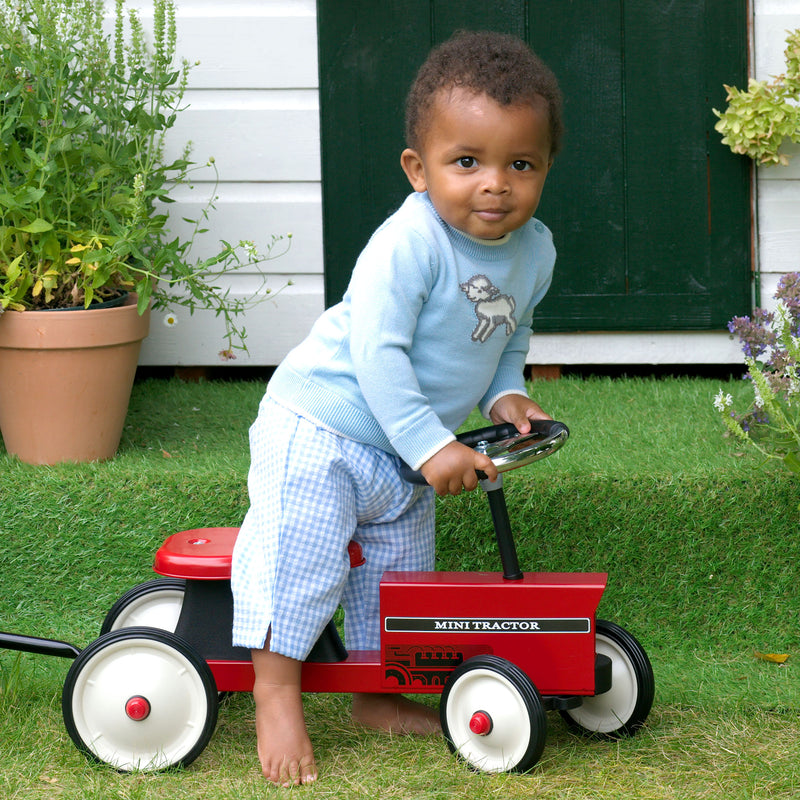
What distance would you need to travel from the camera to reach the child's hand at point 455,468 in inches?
75.7

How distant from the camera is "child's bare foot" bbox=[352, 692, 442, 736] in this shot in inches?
86.8

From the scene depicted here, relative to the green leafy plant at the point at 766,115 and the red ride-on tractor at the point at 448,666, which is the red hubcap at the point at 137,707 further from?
the green leafy plant at the point at 766,115

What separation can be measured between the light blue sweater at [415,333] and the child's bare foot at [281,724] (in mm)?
443

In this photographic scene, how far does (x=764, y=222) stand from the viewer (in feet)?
12.3

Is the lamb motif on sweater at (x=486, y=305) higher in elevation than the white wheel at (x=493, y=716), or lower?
higher

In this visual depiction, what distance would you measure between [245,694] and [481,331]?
0.95 meters

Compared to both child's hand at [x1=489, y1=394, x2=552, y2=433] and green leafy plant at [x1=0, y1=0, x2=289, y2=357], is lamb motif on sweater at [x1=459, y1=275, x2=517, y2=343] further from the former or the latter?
green leafy plant at [x1=0, y1=0, x2=289, y2=357]

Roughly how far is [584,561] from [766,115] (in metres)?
1.67

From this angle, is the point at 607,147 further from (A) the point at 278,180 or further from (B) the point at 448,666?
(B) the point at 448,666

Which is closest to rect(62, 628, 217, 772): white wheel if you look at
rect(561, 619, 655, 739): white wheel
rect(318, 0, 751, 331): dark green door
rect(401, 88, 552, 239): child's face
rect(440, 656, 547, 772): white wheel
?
rect(440, 656, 547, 772): white wheel

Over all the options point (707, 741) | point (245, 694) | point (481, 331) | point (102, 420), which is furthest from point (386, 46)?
point (707, 741)

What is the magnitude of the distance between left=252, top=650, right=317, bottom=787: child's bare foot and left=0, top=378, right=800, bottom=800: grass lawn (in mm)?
104

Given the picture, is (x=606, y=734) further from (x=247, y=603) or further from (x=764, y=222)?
(x=764, y=222)

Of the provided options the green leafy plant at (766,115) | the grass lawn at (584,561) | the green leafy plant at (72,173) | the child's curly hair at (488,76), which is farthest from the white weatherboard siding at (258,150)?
the child's curly hair at (488,76)
